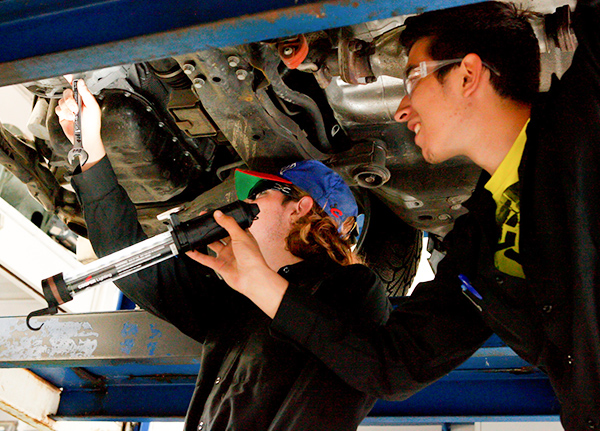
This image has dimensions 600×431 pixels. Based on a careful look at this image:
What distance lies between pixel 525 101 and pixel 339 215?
733mm

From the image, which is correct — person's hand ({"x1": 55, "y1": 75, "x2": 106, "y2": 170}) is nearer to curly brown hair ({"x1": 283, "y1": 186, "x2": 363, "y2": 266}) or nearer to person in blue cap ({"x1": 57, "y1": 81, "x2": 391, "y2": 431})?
person in blue cap ({"x1": 57, "y1": 81, "x2": 391, "y2": 431})

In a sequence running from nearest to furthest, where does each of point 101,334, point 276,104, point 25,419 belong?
point 276,104 → point 101,334 → point 25,419

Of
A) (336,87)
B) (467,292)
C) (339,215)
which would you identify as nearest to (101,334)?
(339,215)

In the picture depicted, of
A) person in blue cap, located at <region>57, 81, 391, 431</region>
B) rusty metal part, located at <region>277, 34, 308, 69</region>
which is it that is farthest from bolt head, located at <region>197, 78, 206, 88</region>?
rusty metal part, located at <region>277, 34, 308, 69</region>

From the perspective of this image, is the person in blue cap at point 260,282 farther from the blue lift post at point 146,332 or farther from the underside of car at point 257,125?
the blue lift post at point 146,332

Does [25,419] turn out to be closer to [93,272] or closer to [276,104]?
[93,272]

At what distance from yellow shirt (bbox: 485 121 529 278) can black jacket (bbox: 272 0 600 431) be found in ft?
0.08

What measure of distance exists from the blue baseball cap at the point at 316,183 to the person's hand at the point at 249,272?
47 centimetres

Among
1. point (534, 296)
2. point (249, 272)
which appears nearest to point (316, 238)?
point (249, 272)

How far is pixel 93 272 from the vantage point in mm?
1587

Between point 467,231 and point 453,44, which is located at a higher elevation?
point 453,44

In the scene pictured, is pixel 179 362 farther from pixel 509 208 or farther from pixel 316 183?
pixel 509 208

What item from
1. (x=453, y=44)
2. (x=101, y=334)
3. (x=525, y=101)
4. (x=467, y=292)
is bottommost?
(x=101, y=334)

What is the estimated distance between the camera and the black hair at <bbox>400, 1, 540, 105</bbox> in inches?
62.3
